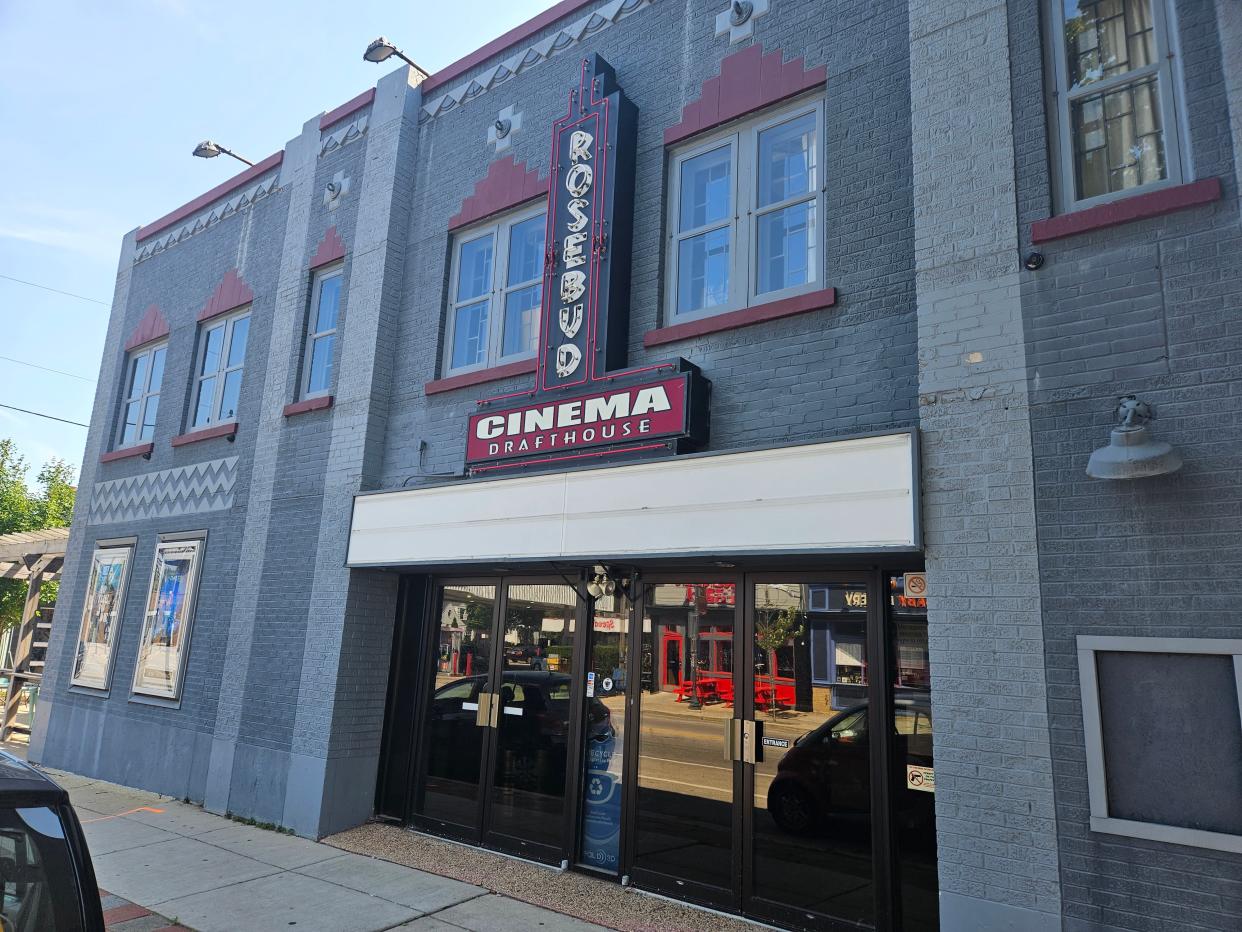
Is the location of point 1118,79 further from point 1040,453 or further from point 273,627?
point 273,627

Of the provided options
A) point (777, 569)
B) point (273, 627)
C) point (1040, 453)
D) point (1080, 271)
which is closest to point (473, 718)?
point (273, 627)

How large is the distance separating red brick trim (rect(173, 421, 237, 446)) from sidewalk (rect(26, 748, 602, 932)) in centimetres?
463

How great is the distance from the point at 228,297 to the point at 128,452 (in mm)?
2914

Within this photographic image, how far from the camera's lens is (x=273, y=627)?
942 cm

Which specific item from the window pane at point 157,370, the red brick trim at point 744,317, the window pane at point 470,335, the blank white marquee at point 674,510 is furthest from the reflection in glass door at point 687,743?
the window pane at point 157,370

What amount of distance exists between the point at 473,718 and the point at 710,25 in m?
6.86

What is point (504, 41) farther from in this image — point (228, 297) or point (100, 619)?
point (100, 619)

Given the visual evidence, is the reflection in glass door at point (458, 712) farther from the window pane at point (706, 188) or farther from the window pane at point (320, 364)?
Answer: the window pane at point (706, 188)

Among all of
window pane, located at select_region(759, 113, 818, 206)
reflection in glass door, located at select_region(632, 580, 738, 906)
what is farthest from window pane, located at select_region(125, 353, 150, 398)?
window pane, located at select_region(759, 113, 818, 206)

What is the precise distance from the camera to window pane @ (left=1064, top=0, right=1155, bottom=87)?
5.44 metres

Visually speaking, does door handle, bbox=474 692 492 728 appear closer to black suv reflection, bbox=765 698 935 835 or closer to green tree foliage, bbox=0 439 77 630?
black suv reflection, bbox=765 698 935 835

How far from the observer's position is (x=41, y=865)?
2.65 m

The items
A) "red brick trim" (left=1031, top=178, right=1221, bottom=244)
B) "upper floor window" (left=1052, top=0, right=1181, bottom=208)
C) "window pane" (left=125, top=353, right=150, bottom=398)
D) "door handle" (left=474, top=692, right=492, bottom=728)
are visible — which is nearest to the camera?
"red brick trim" (left=1031, top=178, right=1221, bottom=244)

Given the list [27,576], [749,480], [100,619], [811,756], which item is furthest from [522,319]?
[27,576]
